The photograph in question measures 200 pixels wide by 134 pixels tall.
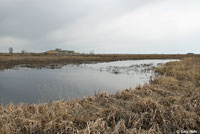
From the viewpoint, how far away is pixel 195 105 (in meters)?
4.40

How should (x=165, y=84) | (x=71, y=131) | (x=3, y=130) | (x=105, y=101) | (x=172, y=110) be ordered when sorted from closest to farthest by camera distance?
(x=3, y=130), (x=71, y=131), (x=172, y=110), (x=105, y=101), (x=165, y=84)

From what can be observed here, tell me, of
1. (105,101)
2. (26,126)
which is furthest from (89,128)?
(105,101)

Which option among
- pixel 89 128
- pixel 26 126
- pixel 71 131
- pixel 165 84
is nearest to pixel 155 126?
pixel 89 128

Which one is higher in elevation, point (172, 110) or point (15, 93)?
point (172, 110)

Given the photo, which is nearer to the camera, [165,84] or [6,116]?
[6,116]

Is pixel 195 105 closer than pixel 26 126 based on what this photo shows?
No

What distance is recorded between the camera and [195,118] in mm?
3758

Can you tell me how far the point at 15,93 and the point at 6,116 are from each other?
5367 millimetres

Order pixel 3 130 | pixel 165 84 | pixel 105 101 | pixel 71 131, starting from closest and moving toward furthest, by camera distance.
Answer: pixel 3 130
pixel 71 131
pixel 105 101
pixel 165 84

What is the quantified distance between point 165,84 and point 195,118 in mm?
4583

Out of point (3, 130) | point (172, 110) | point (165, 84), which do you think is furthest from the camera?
point (165, 84)

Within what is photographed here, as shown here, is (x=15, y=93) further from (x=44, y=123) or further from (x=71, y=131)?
(x=71, y=131)

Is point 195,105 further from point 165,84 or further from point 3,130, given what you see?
point 3,130

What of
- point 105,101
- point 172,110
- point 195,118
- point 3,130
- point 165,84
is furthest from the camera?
point 165,84
